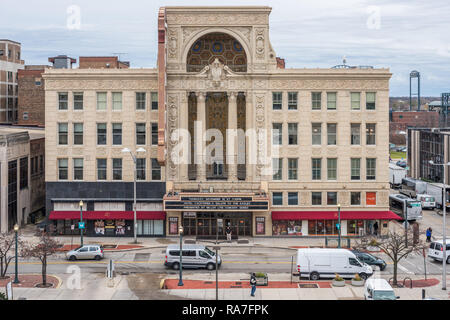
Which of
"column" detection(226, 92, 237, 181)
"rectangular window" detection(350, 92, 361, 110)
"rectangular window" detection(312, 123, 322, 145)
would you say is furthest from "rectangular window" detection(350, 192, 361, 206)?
"column" detection(226, 92, 237, 181)

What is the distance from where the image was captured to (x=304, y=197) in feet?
194

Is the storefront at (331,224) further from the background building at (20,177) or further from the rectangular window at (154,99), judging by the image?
the background building at (20,177)

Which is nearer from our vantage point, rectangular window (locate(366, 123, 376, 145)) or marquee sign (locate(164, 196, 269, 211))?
marquee sign (locate(164, 196, 269, 211))

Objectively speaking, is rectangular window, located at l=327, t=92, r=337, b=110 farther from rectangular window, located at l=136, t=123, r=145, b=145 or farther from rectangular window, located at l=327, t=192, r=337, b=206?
rectangular window, located at l=136, t=123, r=145, b=145

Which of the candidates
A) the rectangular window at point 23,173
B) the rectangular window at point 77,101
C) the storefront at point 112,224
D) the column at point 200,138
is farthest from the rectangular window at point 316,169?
the rectangular window at point 23,173

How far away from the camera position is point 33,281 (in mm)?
40094

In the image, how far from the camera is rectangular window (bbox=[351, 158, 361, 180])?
59438 mm

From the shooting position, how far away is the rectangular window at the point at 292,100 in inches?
2314

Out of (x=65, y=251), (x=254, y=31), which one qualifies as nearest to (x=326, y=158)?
(x=254, y=31)

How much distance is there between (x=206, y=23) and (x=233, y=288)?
30197 mm

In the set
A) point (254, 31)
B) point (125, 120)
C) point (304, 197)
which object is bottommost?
point (304, 197)

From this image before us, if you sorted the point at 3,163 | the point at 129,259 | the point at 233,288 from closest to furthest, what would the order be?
the point at 233,288, the point at 129,259, the point at 3,163

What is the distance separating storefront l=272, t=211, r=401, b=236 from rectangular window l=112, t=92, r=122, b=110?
63.6 ft

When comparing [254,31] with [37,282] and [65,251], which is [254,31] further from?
[37,282]
